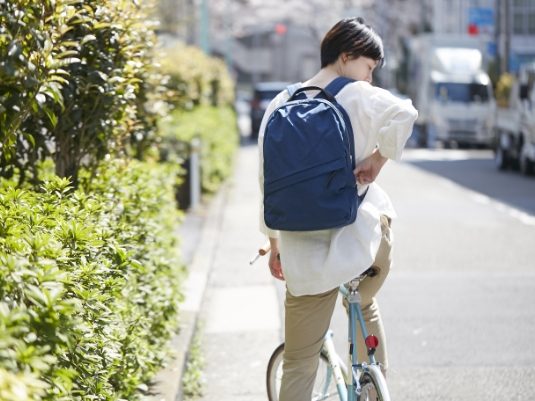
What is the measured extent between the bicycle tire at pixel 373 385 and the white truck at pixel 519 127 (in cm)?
1873

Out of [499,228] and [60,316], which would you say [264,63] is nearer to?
[499,228]

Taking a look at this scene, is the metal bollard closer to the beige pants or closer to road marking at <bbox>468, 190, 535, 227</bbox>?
road marking at <bbox>468, 190, 535, 227</bbox>

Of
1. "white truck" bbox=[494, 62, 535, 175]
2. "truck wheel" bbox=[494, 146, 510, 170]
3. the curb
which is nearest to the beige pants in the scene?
the curb

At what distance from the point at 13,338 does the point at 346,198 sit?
1489mm

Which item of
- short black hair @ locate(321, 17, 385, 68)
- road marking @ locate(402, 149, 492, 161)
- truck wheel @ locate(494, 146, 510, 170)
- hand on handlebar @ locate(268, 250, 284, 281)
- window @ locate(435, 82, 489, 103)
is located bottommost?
road marking @ locate(402, 149, 492, 161)

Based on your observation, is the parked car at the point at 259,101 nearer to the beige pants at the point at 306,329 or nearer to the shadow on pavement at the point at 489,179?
the shadow on pavement at the point at 489,179

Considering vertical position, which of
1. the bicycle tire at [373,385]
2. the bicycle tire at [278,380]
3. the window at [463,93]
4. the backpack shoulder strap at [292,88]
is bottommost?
the window at [463,93]

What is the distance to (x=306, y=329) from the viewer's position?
4.15 meters

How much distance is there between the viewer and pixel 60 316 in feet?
10.3

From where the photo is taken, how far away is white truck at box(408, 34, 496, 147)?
3647 cm

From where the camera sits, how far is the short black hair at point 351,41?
4121 mm

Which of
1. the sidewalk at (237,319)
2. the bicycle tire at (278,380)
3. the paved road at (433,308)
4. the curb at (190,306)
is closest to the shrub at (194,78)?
the curb at (190,306)

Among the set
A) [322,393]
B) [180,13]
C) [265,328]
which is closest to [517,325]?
[265,328]

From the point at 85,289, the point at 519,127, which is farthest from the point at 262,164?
the point at 519,127
